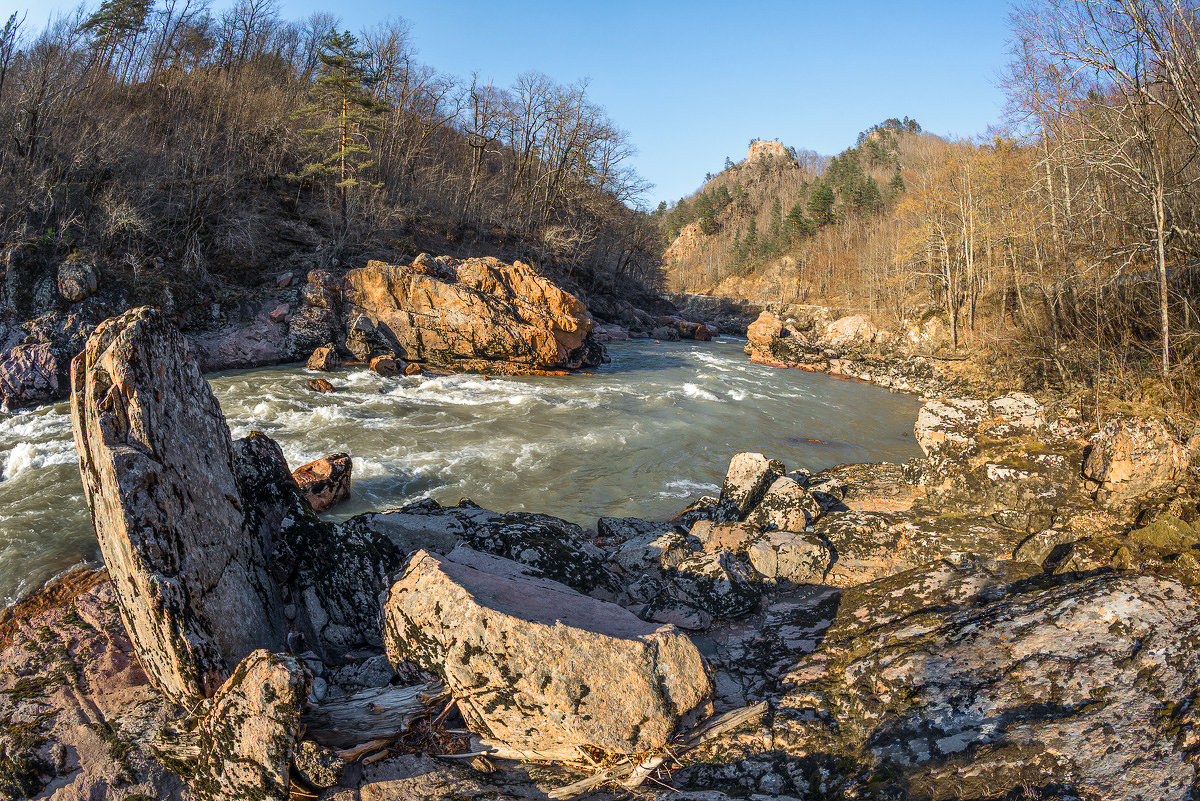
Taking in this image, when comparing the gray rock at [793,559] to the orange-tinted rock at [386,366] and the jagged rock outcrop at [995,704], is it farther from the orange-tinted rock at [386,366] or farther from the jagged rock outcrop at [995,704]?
the orange-tinted rock at [386,366]

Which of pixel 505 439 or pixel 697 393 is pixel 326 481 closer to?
pixel 505 439

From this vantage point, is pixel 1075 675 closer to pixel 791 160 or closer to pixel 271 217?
pixel 271 217

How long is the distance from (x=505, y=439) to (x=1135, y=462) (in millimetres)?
9736

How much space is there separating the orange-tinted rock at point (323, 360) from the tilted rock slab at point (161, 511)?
1474 cm

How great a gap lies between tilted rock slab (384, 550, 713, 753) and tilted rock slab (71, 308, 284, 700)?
1.11 metres

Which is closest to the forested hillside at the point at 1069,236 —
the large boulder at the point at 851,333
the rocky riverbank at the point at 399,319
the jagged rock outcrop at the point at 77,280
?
the large boulder at the point at 851,333

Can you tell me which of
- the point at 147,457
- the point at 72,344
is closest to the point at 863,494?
the point at 147,457

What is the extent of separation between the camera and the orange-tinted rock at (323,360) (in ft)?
57.0

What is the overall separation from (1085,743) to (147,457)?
469cm

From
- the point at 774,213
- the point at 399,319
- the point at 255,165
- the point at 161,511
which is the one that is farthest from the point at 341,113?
the point at 774,213

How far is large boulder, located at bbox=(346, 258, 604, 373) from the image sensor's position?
19500 mm

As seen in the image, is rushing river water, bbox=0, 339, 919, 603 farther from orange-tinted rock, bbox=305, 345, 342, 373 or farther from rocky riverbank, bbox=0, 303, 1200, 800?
rocky riverbank, bbox=0, 303, 1200, 800

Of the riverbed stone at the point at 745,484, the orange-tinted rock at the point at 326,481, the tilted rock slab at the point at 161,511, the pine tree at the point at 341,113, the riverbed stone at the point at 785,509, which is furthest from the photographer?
the pine tree at the point at 341,113

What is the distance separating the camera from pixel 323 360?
17359 millimetres
